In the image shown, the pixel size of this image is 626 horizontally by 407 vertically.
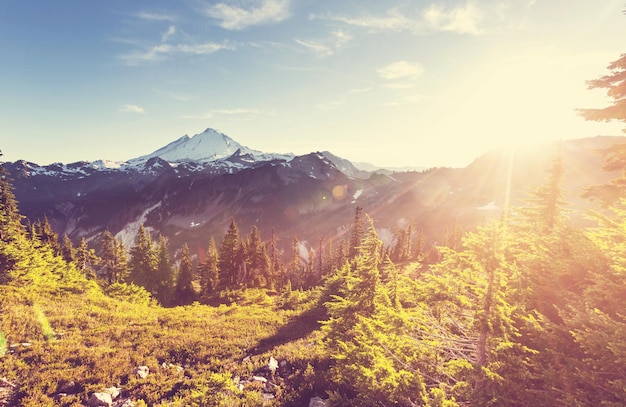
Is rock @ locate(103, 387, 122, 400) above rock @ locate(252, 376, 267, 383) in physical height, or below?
above

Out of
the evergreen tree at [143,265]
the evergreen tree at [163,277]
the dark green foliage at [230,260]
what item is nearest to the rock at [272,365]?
the dark green foliage at [230,260]

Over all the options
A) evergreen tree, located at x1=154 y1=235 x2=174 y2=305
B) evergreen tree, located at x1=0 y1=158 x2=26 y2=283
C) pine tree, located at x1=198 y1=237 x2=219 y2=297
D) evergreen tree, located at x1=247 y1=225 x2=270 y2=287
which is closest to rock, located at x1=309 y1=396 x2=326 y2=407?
evergreen tree, located at x1=0 y1=158 x2=26 y2=283

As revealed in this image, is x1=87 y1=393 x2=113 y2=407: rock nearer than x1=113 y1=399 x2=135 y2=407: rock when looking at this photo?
Yes

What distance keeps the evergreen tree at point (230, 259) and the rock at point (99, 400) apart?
40.4m

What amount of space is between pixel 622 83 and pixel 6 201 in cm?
4905

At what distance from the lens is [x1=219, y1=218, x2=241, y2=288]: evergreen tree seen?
5100cm

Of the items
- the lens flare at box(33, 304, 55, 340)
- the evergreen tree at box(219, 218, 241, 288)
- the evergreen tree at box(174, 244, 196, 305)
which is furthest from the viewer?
the evergreen tree at box(219, 218, 241, 288)

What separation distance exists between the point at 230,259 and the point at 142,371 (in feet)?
127

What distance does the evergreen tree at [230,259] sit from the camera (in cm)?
5100

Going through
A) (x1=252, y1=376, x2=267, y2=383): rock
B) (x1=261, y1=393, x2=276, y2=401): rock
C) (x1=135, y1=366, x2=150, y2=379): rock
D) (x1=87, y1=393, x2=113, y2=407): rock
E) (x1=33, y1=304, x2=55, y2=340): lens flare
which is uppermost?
(x1=33, y1=304, x2=55, y2=340): lens flare

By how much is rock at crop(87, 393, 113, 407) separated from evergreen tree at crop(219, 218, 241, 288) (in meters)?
40.4

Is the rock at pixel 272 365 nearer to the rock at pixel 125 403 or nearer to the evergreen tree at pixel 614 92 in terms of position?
the rock at pixel 125 403

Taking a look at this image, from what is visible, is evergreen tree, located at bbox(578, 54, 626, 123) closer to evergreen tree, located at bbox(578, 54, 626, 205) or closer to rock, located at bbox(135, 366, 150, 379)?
evergreen tree, located at bbox(578, 54, 626, 205)

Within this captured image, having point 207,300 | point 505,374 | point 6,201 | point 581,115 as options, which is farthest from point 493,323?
point 6,201
